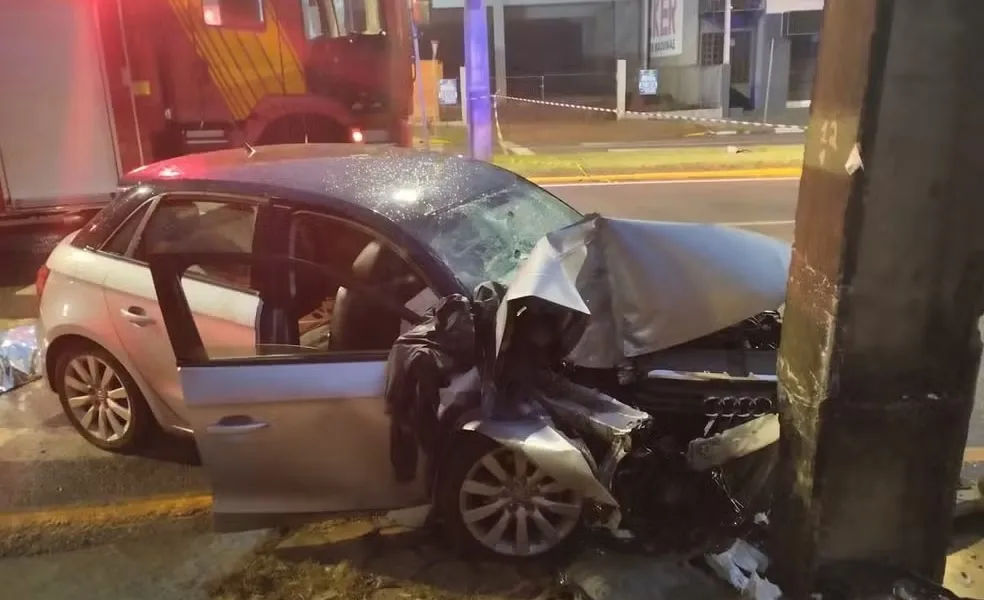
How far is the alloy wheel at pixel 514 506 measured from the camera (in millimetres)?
3229

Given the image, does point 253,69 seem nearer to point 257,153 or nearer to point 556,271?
point 257,153

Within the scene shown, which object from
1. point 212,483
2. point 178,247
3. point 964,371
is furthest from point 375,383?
point 964,371

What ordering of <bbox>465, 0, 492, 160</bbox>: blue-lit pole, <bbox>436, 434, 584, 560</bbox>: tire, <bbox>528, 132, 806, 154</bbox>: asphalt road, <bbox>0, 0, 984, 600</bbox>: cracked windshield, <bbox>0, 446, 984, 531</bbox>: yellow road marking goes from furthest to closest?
<bbox>528, 132, 806, 154</bbox>: asphalt road, <bbox>465, 0, 492, 160</bbox>: blue-lit pole, <bbox>0, 446, 984, 531</bbox>: yellow road marking, <bbox>436, 434, 584, 560</bbox>: tire, <bbox>0, 0, 984, 600</bbox>: cracked windshield

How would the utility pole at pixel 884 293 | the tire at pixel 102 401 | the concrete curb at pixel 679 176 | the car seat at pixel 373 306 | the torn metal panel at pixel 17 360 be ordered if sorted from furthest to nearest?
1. the concrete curb at pixel 679 176
2. the torn metal panel at pixel 17 360
3. the tire at pixel 102 401
4. the car seat at pixel 373 306
5. the utility pole at pixel 884 293

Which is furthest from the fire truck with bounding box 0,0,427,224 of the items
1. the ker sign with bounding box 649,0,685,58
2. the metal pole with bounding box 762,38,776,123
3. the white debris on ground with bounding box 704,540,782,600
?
the ker sign with bounding box 649,0,685,58

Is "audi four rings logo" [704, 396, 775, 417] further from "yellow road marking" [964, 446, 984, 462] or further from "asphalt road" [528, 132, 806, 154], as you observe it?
"asphalt road" [528, 132, 806, 154]

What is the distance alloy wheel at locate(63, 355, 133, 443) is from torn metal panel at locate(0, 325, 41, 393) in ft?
3.89

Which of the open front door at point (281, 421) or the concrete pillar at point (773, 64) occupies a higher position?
the concrete pillar at point (773, 64)

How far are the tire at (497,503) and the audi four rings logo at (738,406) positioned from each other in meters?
0.62

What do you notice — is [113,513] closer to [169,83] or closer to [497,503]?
[497,503]

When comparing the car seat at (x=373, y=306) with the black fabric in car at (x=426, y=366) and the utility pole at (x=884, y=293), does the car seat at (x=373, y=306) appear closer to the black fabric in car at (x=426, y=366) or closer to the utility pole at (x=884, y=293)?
the black fabric in car at (x=426, y=366)

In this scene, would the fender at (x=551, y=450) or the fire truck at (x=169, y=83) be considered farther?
the fire truck at (x=169, y=83)

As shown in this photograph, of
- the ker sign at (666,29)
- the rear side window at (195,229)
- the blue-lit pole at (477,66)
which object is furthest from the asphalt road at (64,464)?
the ker sign at (666,29)

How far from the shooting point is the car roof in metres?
3.55
